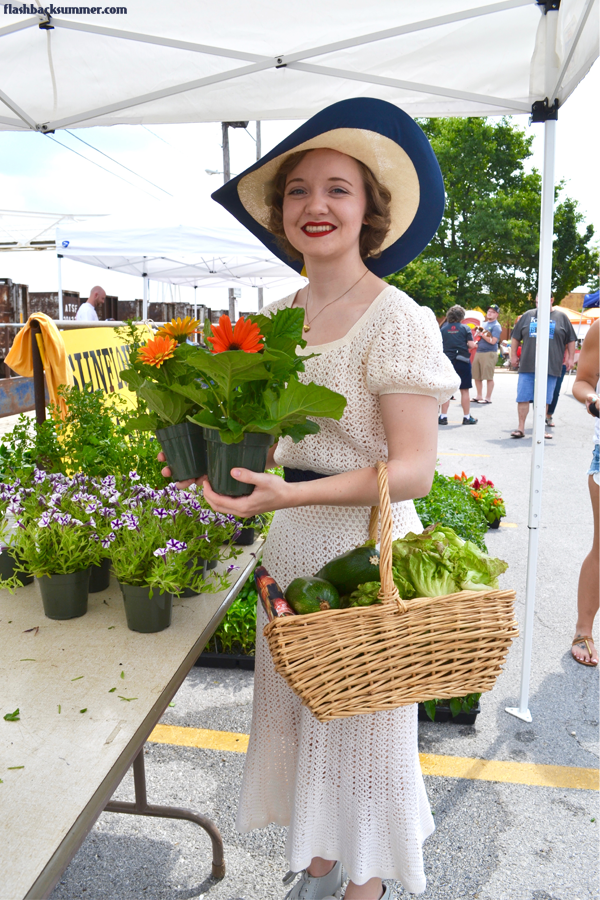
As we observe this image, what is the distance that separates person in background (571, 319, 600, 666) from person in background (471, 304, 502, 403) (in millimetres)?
8637

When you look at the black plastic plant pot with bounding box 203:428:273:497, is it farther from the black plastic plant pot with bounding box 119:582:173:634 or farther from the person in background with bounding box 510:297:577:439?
the person in background with bounding box 510:297:577:439

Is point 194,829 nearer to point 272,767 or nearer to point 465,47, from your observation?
point 272,767

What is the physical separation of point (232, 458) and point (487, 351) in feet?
38.2

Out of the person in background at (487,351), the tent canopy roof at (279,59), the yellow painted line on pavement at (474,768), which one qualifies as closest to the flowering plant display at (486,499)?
the yellow painted line on pavement at (474,768)

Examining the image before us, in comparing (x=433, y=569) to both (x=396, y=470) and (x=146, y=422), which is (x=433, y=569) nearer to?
(x=396, y=470)

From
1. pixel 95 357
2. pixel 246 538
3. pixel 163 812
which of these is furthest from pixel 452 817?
pixel 95 357

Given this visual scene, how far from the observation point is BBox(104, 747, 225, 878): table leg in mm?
1969

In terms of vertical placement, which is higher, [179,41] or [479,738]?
[179,41]

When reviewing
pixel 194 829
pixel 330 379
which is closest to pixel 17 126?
pixel 330 379

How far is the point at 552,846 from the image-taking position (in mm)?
2123

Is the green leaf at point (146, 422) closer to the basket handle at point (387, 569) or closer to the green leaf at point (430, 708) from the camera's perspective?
the basket handle at point (387, 569)

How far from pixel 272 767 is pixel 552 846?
3.63 ft

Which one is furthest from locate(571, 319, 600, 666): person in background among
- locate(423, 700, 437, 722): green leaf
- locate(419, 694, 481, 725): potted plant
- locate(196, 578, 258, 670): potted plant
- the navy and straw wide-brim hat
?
locate(196, 578, 258, 670): potted plant

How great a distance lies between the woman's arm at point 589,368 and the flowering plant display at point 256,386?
6.95ft
